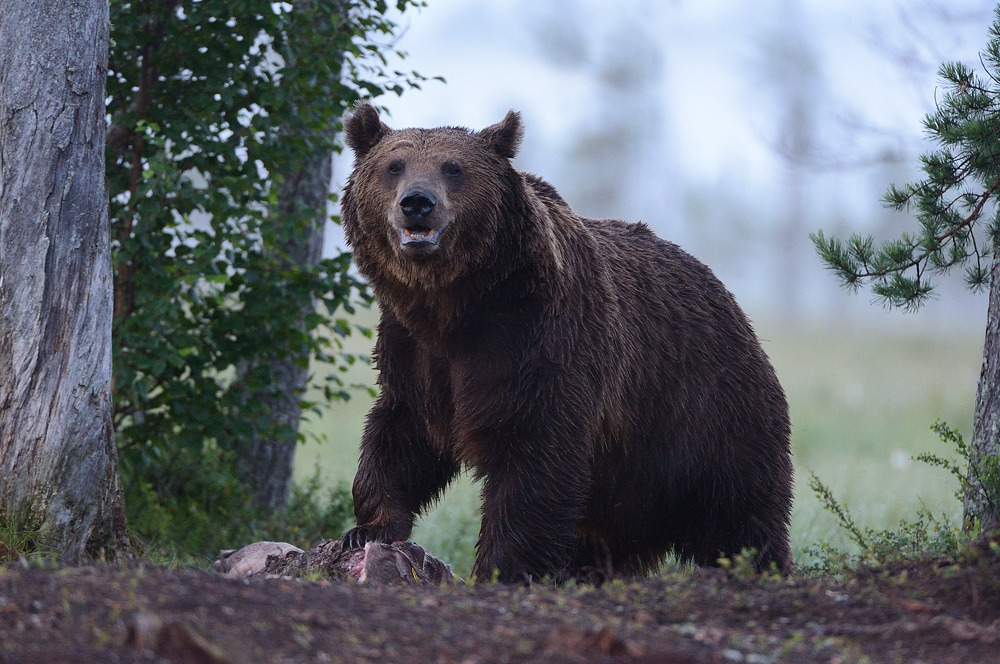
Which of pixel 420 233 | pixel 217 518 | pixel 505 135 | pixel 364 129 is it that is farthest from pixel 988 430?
pixel 217 518

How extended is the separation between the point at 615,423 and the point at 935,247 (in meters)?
1.68

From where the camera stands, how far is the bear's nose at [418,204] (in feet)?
14.9

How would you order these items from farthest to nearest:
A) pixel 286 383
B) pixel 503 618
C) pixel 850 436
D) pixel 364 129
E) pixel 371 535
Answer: pixel 850 436, pixel 286 383, pixel 364 129, pixel 371 535, pixel 503 618

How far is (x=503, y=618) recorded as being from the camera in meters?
3.14

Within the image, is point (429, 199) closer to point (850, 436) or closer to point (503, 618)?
point (503, 618)

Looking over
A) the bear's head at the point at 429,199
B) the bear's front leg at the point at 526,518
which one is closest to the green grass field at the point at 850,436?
the bear's front leg at the point at 526,518

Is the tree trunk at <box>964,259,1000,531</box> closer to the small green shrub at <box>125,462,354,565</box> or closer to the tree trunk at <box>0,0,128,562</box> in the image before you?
the tree trunk at <box>0,0,128,562</box>

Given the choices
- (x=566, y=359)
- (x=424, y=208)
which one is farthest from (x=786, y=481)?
(x=424, y=208)

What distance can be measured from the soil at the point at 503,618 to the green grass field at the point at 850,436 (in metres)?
1.42

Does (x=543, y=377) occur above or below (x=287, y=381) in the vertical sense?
below

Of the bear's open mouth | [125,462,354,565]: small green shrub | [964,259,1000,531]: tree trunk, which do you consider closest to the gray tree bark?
[125,462,354,565]: small green shrub

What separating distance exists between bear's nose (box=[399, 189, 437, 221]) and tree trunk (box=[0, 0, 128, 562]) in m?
1.44

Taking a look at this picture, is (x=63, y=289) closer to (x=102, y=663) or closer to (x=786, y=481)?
(x=102, y=663)

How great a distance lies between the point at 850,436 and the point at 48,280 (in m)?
14.2
